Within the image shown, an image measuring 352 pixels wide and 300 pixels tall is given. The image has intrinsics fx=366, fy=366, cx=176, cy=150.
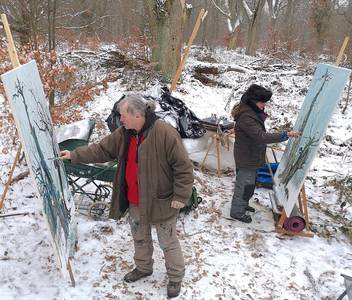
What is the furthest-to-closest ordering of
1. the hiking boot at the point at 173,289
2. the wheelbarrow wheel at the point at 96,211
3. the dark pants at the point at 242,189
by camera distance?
the dark pants at the point at 242,189, the wheelbarrow wheel at the point at 96,211, the hiking boot at the point at 173,289

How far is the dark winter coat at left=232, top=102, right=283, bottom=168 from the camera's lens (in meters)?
4.22

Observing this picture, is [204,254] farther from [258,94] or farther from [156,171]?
[258,94]

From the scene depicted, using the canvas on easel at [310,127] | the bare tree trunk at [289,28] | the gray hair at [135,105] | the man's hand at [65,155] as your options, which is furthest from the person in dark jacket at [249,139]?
the bare tree trunk at [289,28]

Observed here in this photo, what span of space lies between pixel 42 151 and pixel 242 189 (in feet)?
9.02

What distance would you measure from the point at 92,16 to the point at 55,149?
45.1 feet

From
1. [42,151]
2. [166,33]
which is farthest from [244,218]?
[166,33]

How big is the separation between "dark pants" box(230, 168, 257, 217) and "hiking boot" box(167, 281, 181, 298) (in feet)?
5.67

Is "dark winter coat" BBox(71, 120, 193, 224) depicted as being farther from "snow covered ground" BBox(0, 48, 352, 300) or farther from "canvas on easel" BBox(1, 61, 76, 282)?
"snow covered ground" BBox(0, 48, 352, 300)

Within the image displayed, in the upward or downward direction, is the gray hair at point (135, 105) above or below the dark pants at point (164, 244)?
above

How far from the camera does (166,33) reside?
1038cm

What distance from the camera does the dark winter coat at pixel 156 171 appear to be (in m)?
2.94

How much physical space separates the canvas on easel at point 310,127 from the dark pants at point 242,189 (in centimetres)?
40

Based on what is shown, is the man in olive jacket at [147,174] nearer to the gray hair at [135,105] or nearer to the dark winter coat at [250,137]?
the gray hair at [135,105]

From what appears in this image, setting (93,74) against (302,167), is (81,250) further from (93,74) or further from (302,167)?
(93,74)
